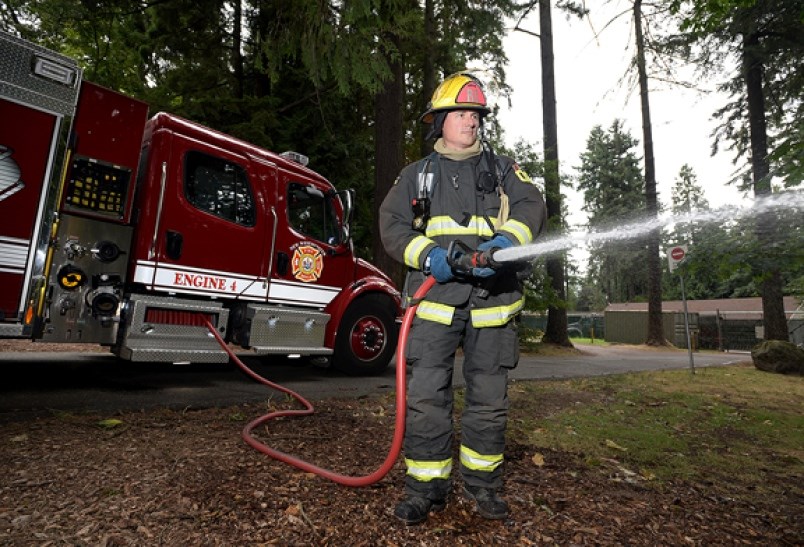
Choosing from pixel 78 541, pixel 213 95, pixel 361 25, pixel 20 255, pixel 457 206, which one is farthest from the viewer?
pixel 213 95

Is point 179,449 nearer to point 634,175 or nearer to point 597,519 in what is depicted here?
point 597,519

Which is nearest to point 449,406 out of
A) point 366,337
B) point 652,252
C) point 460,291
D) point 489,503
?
point 489,503

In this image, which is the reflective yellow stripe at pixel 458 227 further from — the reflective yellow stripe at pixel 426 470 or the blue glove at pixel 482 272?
the reflective yellow stripe at pixel 426 470

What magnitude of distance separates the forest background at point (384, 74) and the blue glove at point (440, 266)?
3.54 metres

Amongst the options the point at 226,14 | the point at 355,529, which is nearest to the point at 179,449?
the point at 355,529

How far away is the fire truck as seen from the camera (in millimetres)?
3734

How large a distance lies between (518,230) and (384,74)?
4.54m

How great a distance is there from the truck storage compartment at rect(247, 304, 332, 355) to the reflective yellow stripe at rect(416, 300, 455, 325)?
11.0ft

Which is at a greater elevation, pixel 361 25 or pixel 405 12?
pixel 405 12

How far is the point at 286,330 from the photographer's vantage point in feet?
17.9

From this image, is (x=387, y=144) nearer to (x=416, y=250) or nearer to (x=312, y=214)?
(x=312, y=214)

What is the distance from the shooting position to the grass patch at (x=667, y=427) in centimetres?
305

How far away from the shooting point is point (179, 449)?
2781 millimetres

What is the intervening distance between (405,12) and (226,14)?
6392 millimetres
